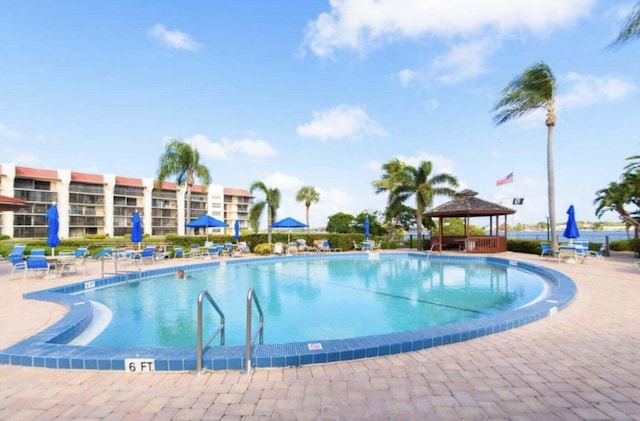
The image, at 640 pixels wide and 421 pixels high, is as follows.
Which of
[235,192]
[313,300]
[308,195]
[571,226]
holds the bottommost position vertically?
[313,300]

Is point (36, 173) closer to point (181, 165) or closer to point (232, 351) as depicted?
point (181, 165)

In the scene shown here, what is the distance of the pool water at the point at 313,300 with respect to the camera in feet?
18.6

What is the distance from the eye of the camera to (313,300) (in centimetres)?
813

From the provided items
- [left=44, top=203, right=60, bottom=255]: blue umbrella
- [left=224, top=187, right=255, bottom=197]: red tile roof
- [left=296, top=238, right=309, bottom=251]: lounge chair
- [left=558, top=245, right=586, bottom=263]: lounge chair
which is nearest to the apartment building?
[left=224, top=187, right=255, bottom=197]: red tile roof

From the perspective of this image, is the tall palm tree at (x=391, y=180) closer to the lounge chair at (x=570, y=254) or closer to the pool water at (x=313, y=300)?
the pool water at (x=313, y=300)

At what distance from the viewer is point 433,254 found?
17.8 meters

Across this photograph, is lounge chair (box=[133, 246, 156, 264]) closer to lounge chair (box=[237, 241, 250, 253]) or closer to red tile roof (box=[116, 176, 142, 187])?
lounge chair (box=[237, 241, 250, 253])

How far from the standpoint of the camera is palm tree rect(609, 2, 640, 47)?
291 inches

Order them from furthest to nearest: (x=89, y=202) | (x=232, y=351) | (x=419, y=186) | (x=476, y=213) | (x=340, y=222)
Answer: (x=89, y=202) → (x=340, y=222) → (x=419, y=186) → (x=476, y=213) → (x=232, y=351)

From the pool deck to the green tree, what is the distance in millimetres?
26290

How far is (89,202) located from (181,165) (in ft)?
114

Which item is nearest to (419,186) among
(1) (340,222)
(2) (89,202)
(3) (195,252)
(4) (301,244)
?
(4) (301,244)

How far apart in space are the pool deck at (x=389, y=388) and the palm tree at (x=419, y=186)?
16854 millimetres

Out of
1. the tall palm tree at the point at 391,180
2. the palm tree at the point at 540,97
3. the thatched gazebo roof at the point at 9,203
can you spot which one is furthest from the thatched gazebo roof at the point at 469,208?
the thatched gazebo roof at the point at 9,203
